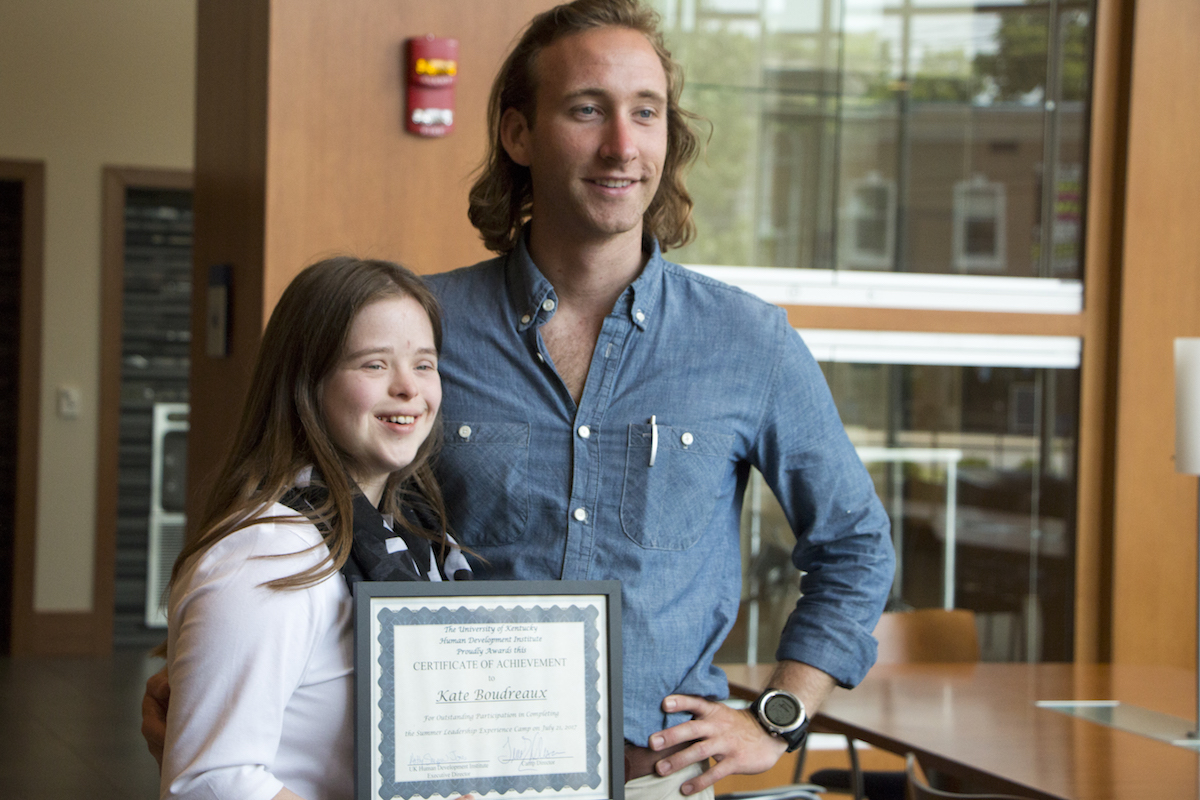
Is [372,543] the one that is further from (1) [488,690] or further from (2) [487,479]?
(2) [487,479]

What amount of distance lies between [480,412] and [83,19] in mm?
6112

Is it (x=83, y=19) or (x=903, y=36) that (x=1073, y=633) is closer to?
(x=903, y=36)

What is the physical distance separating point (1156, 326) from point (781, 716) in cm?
332

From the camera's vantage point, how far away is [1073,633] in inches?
181

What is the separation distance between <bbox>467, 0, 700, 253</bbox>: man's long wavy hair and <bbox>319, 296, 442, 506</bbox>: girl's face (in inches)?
19.4

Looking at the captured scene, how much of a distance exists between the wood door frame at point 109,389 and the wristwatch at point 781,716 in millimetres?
6040

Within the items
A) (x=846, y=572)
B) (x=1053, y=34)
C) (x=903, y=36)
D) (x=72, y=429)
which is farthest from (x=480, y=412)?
(x=72, y=429)

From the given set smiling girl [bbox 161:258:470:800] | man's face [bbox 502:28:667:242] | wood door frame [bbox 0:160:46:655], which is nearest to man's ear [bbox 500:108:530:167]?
man's face [bbox 502:28:667:242]

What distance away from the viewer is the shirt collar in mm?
1888

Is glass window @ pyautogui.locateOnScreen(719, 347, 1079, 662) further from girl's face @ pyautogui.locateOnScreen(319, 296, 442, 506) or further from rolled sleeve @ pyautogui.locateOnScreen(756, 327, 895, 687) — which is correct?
girl's face @ pyautogui.locateOnScreen(319, 296, 442, 506)

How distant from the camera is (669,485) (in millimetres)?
1820
